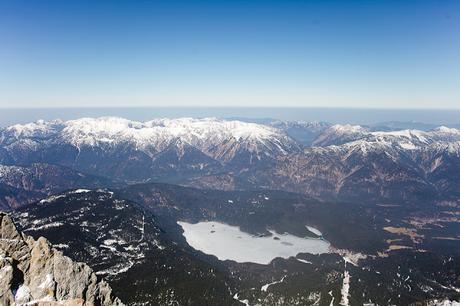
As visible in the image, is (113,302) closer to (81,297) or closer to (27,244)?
(81,297)

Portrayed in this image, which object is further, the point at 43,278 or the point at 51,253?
the point at 51,253

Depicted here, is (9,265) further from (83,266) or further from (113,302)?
(113,302)

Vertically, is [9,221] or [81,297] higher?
[9,221]

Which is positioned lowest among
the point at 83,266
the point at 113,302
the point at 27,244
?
the point at 113,302

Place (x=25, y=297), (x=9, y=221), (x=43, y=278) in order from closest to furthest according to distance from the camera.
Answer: (x=25, y=297) < (x=43, y=278) < (x=9, y=221)

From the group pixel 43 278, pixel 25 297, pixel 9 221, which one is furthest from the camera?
pixel 9 221

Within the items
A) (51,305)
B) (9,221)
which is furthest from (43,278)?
(9,221)
